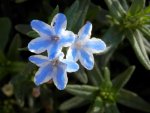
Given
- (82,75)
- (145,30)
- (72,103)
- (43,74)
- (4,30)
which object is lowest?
(72,103)

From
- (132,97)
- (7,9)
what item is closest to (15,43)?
(7,9)

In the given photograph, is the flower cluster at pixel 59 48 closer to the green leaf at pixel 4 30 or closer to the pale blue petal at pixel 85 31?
the pale blue petal at pixel 85 31

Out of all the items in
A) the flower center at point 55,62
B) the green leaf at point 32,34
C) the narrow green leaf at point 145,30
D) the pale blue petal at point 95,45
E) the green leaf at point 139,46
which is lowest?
the green leaf at point 139,46

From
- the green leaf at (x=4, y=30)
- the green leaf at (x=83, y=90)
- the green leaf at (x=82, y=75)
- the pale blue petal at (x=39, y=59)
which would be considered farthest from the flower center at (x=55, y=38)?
the green leaf at (x=4, y=30)

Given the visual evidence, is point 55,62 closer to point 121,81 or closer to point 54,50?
point 54,50

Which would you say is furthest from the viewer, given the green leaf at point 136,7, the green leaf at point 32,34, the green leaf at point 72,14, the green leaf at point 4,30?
the green leaf at point 4,30

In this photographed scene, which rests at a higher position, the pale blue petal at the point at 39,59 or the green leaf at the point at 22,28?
the pale blue petal at the point at 39,59

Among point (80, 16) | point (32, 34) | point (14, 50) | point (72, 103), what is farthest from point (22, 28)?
point (32, 34)
